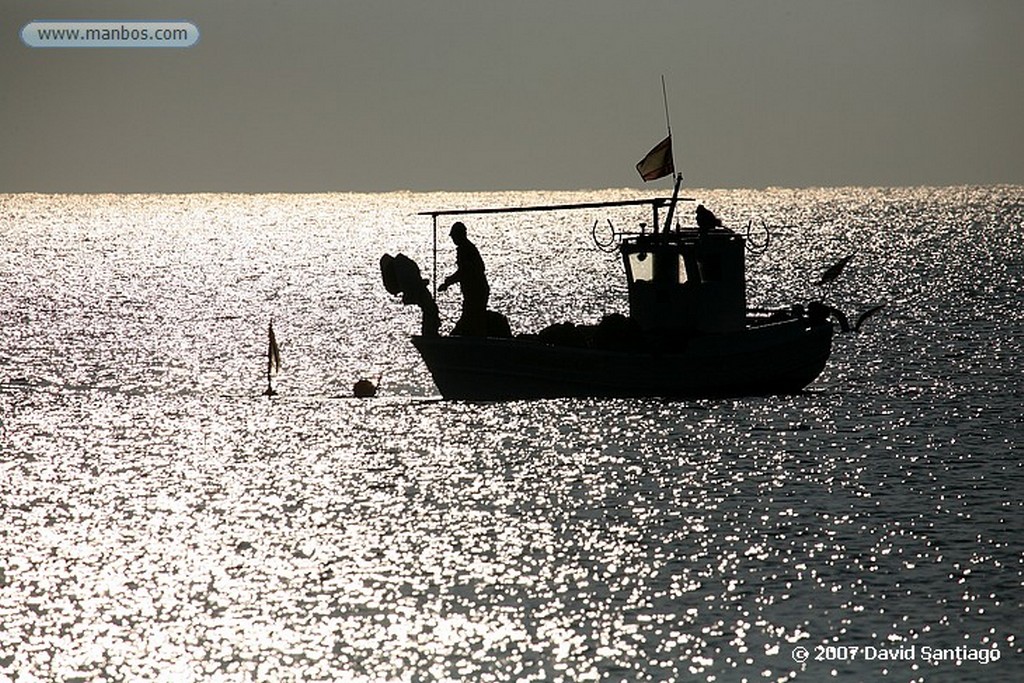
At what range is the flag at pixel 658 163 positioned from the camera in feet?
136

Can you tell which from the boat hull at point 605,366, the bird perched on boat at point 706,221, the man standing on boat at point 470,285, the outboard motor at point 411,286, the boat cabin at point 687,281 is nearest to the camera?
the man standing on boat at point 470,285

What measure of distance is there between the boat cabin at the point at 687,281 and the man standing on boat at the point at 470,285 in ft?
11.6

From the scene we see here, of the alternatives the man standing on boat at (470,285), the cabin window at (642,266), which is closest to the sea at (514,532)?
the man standing on boat at (470,285)

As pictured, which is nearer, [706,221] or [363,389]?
[706,221]

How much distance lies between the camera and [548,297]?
121500 millimetres

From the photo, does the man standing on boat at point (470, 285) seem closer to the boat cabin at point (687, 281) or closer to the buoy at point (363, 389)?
the boat cabin at point (687, 281)

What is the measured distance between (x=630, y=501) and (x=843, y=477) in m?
4.88

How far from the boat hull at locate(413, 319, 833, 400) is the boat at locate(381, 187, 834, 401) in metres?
0.02

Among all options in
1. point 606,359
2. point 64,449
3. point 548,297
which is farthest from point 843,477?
point 548,297

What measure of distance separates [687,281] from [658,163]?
302 centimetres

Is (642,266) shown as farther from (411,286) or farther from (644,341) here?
(411,286)

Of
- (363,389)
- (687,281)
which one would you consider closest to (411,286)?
(687,281)

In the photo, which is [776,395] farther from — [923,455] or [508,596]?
[508,596]

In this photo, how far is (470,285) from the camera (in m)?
40.4
